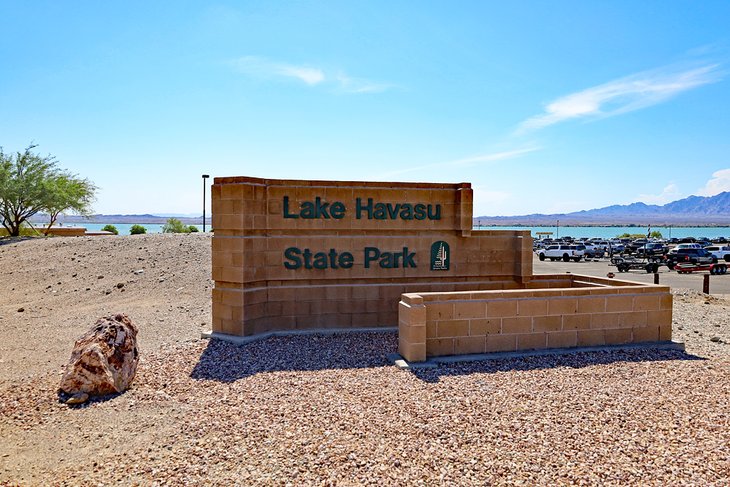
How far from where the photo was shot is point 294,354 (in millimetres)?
10836

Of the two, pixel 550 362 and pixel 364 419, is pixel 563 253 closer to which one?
pixel 550 362

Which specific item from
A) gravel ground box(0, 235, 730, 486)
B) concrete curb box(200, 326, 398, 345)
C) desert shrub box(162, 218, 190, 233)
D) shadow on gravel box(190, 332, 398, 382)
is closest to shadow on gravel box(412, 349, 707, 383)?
gravel ground box(0, 235, 730, 486)

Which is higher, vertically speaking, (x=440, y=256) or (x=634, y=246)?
(x=440, y=256)

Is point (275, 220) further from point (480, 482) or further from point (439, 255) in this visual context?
point (480, 482)

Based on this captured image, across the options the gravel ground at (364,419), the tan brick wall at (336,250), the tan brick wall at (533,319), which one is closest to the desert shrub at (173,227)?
the gravel ground at (364,419)

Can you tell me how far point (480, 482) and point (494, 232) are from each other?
32.4 ft

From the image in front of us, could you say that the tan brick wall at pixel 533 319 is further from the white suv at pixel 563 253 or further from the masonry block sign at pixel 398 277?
the white suv at pixel 563 253

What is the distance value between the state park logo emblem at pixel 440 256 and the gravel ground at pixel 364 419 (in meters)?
2.60

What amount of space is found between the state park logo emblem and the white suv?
3877cm

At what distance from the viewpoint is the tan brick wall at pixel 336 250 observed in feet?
39.8

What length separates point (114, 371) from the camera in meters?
8.53

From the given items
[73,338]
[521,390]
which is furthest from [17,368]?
[521,390]

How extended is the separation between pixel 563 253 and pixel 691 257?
11900mm

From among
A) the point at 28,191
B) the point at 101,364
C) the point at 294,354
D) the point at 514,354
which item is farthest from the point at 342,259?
the point at 28,191
